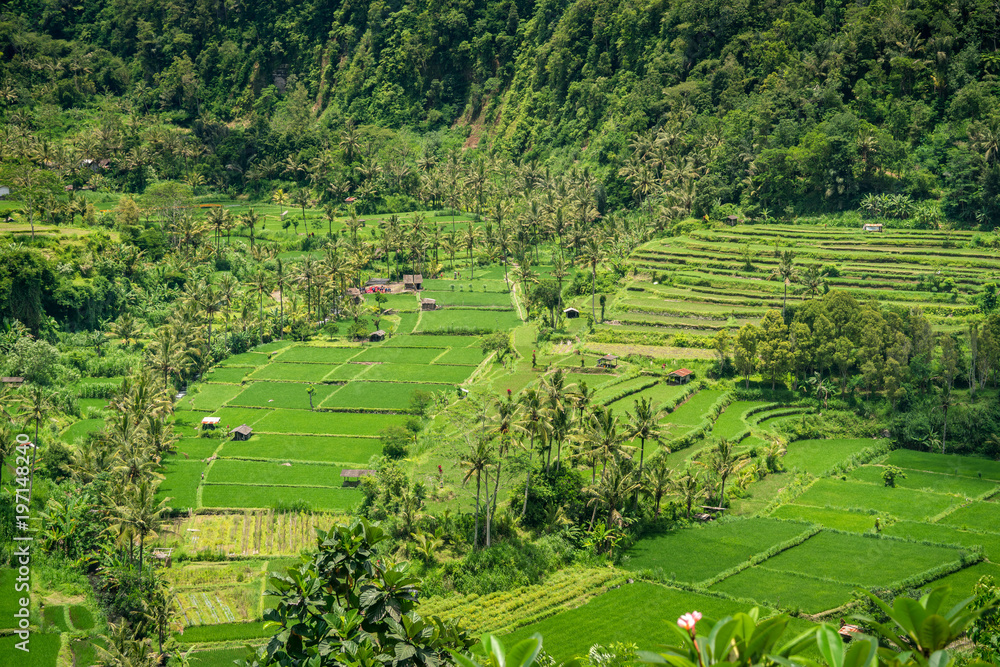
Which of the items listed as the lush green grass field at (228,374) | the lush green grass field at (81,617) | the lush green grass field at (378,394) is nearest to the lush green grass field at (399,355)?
the lush green grass field at (378,394)

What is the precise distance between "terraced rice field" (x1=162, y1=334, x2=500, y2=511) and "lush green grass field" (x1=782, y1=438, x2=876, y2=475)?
21.1 m

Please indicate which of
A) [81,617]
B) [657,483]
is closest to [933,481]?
[657,483]

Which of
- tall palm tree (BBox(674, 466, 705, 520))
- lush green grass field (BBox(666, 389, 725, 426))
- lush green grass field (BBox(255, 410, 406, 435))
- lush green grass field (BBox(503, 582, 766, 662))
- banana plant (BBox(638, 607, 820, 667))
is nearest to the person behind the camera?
banana plant (BBox(638, 607, 820, 667))

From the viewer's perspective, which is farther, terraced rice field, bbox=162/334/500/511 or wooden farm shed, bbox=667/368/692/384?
wooden farm shed, bbox=667/368/692/384

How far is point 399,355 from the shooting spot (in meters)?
70.8

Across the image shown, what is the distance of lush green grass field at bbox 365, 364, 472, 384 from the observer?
6488 cm

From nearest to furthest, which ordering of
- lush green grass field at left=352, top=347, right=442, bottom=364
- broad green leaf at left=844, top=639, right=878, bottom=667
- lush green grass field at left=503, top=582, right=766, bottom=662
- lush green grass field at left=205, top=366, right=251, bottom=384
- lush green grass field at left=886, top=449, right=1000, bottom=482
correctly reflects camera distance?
broad green leaf at left=844, top=639, right=878, bottom=667 < lush green grass field at left=503, top=582, right=766, bottom=662 < lush green grass field at left=886, top=449, right=1000, bottom=482 < lush green grass field at left=205, top=366, right=251, bottom=384 < lush green grass field at left=352, top=347, right=442, bottom=364

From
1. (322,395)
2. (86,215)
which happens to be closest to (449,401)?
(322,395)

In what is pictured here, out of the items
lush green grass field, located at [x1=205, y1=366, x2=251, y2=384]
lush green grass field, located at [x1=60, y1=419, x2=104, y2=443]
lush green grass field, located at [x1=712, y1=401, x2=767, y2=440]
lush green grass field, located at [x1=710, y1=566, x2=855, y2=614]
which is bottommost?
lush green grass field, located at [x1=710, y1=566, x2=855, y2=614]

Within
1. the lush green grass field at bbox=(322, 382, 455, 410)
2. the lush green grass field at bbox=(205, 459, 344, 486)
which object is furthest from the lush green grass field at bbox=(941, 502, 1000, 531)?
the lush green grass field at bbox=(205, 459, 344, 486)

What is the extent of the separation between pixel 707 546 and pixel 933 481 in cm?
1464

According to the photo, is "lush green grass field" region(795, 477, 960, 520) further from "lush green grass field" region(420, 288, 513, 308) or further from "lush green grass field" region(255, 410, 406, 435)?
"lush green grass field" region(420, 288, 513, 308)

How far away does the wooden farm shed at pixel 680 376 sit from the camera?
6141 centimetres

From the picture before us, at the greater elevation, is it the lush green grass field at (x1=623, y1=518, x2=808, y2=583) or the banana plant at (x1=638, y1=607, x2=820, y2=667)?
the banana plant at (x1=638, y1=607, x2=820, y2=667)
